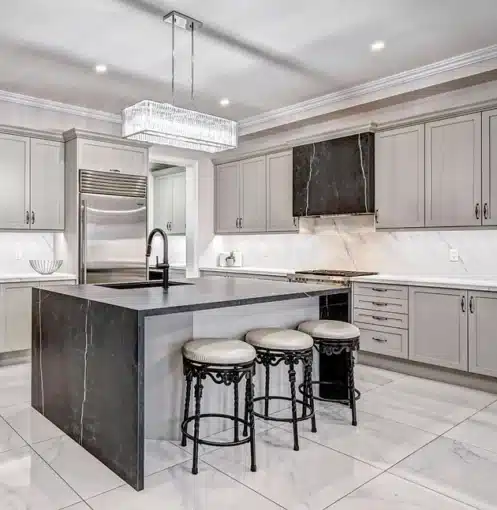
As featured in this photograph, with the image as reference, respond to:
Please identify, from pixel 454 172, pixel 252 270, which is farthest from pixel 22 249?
pixel 454 172

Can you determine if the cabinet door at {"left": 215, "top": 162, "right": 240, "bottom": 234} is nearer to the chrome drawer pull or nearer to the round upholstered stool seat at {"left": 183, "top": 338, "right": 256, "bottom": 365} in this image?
the chrome drawer pull

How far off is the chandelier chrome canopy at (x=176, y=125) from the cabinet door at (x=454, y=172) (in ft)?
6.68

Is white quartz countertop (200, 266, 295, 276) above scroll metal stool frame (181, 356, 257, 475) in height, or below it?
above

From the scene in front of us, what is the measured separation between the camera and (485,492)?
223 centimetres

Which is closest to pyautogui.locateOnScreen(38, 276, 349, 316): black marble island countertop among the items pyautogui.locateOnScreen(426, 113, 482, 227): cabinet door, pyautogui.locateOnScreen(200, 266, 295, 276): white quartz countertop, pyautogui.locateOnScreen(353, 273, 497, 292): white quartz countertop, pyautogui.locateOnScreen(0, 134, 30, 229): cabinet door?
pyautogui.locateOnScreen(353, 273, 497, 292): white quartz countertop

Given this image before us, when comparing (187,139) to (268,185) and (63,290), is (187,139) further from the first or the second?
(268,185)

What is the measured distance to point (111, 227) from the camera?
17.0 ft

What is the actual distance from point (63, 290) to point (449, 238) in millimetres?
3636

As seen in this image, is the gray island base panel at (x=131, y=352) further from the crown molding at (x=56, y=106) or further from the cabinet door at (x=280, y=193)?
the crown molding at (x=56, y=106)

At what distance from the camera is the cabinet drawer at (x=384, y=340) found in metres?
4.32

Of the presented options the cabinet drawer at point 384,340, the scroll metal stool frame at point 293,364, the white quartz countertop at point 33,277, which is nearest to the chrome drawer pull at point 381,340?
the cabinet drawer at point 384,340

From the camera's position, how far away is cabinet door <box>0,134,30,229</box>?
189 inches

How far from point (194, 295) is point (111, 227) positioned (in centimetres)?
282

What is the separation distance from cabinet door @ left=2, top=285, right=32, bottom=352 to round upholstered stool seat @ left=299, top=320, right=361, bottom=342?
2.96 meters
